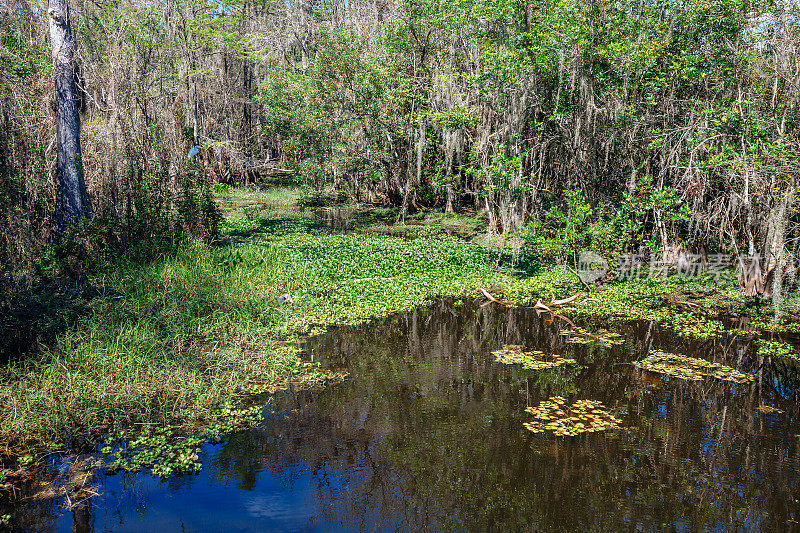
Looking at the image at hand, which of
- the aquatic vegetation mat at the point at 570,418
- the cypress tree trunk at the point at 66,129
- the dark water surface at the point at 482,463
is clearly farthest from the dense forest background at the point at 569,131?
the aquatic vegetation mat at the point at 570,418

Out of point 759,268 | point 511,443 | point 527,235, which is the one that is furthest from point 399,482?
point 759,268

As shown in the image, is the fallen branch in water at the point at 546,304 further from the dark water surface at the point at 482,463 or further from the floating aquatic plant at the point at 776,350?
the floating aquatic plant at the point at 776,350

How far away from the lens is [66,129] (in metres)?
10.4

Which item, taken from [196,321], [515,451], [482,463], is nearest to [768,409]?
[515,451]

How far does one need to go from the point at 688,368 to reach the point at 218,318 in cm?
637

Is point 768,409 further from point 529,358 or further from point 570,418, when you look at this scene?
point 529,358

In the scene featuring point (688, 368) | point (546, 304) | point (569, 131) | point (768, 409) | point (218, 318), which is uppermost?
point (569, 131)

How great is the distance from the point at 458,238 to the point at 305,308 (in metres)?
7.86

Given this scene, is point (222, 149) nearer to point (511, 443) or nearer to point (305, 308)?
point (305, 308)

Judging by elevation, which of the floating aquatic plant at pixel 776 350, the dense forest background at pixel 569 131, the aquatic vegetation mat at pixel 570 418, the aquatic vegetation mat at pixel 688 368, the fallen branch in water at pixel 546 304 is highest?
the dense forest background at pixel 569 131

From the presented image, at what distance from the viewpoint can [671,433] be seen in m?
5.70

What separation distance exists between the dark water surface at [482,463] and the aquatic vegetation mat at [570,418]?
0.43 ft

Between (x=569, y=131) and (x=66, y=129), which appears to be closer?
(x=66, y=129)

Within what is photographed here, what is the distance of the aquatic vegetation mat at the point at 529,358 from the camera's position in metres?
7.56
